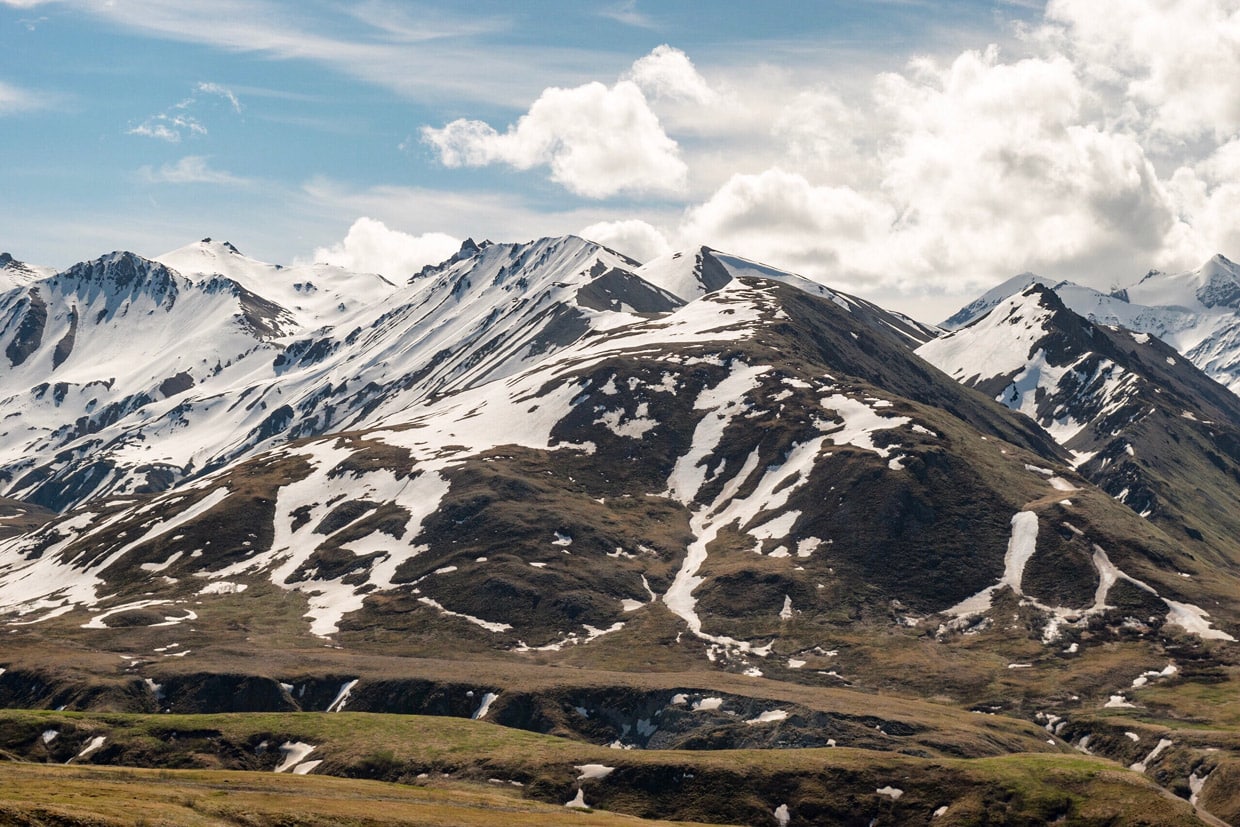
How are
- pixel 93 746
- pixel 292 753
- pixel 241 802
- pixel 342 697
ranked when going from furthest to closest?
pixel 342 697
pixel 93 746
pixel 292 753
pixel 241 802

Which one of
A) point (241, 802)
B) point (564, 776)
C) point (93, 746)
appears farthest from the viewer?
point (93, 746)

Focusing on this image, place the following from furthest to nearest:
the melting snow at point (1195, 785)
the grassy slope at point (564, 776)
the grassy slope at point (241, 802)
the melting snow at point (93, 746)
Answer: the melting snow at point (93, 746)
the melting snow at point (1195, 785)
the grassy slope at point (564, 776)
the grassy slope at point (241, 802)

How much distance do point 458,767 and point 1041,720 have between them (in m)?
92.0

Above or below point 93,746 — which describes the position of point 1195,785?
above

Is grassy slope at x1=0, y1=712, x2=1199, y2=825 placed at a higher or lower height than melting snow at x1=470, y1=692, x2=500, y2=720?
higher

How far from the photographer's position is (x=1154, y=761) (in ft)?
547

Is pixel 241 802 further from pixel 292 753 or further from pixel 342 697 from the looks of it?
pixel 342 697

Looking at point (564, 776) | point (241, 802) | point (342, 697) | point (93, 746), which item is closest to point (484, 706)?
point (342, 697)

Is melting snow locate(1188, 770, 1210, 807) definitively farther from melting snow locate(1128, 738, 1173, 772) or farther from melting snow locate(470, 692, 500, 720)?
melting snow locate(470, 692, 500, 720)

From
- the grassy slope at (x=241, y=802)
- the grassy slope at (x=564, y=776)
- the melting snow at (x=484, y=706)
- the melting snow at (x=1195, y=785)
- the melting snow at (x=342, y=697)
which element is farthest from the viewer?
the melting snow at (x=342, y=697)

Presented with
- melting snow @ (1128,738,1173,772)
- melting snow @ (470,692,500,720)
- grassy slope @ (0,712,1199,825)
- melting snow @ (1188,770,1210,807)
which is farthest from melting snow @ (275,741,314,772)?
melting snow @ (1188,770,1210,807)

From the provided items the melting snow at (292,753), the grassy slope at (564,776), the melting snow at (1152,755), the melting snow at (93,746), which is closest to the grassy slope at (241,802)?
the grassy slope at (564,776)

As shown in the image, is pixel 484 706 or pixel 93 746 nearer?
pixel 93 746

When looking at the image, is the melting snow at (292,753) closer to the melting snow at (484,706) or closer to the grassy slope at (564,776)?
the grassy slope at (564,776)
